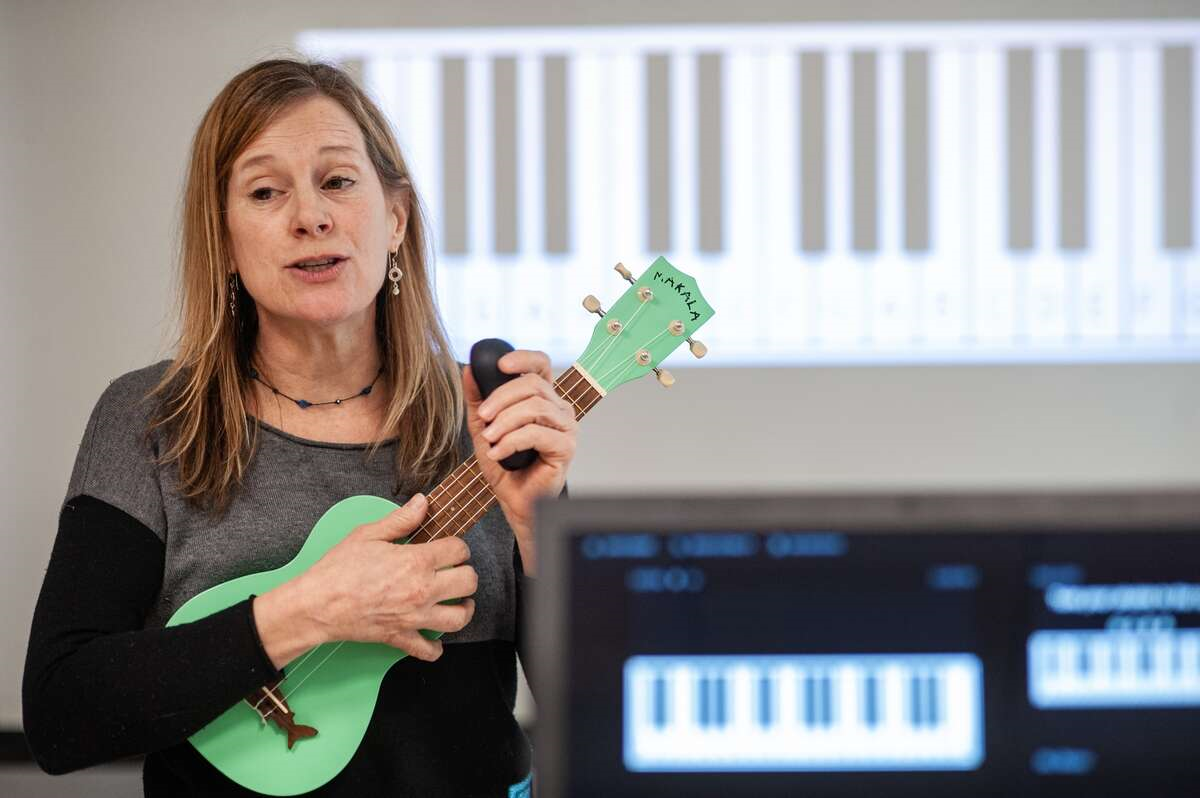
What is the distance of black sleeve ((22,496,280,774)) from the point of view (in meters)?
1.16

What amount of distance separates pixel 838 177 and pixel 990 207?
1.17 ft

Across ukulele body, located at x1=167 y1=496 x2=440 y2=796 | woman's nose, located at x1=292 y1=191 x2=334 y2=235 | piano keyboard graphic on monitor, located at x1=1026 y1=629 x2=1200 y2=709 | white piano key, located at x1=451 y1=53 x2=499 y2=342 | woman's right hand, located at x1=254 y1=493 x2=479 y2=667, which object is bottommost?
ukulele body, located at x1=167 y1=496 x2=440 y2=796

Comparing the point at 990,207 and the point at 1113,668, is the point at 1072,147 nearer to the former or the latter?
the point at 990,207

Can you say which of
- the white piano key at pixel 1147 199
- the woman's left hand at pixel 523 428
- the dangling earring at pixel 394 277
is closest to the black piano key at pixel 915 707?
the woman's left hand at pixel 523 428

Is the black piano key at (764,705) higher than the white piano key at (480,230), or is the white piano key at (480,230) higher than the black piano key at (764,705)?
the white piano key at (480,230)

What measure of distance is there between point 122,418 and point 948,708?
1030mm

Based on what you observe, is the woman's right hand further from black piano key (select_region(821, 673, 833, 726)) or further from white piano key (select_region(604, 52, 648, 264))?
white piano key (select_region(604, 52, 648, 264))

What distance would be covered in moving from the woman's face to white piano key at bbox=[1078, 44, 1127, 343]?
1954 mm

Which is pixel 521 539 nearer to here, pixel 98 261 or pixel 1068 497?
pixel 1068 497

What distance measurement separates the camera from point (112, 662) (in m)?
1.17

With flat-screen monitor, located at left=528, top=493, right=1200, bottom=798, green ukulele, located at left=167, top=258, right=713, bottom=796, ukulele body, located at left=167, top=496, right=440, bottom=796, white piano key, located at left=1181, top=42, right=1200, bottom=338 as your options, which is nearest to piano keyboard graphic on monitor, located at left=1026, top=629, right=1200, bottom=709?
flat-screen monitor, located at left=528, top=493, right=1200, bottom=798

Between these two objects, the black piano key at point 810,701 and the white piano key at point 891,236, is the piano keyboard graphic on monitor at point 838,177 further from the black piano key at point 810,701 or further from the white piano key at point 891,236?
the black piano key at point 810,701

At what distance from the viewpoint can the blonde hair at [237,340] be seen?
1352mm

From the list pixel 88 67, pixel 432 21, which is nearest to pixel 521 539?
pixel 432 21
